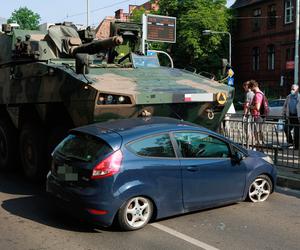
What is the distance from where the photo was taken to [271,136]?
10.7 metres

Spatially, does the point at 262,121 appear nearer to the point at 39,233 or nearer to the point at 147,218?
the point at 147,218

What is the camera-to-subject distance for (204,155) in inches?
275

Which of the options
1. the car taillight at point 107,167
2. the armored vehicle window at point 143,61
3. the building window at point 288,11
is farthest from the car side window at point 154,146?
the building window at point 288,11

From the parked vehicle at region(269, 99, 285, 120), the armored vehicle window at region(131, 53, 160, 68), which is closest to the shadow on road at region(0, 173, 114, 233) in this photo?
the armored vehicle window at region(131, 53, 160, 68)

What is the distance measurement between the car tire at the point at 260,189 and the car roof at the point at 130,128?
1354 mm

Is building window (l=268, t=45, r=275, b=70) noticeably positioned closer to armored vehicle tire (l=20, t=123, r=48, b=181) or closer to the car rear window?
armored vehicle tire (l=20, t=123, r=48, b=181)

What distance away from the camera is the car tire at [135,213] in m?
6.18

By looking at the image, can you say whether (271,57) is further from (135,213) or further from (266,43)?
(135,213)

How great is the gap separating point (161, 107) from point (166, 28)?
37.0 ft

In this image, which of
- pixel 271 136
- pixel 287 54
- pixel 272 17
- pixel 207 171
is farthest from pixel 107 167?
pixel 272 17

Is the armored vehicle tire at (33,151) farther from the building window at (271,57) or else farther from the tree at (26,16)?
the tree at (26,16)

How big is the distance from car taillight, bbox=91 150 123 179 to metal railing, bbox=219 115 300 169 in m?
4.86

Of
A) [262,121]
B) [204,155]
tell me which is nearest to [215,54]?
[262,121]

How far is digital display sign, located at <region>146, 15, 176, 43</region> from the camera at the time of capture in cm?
1817
